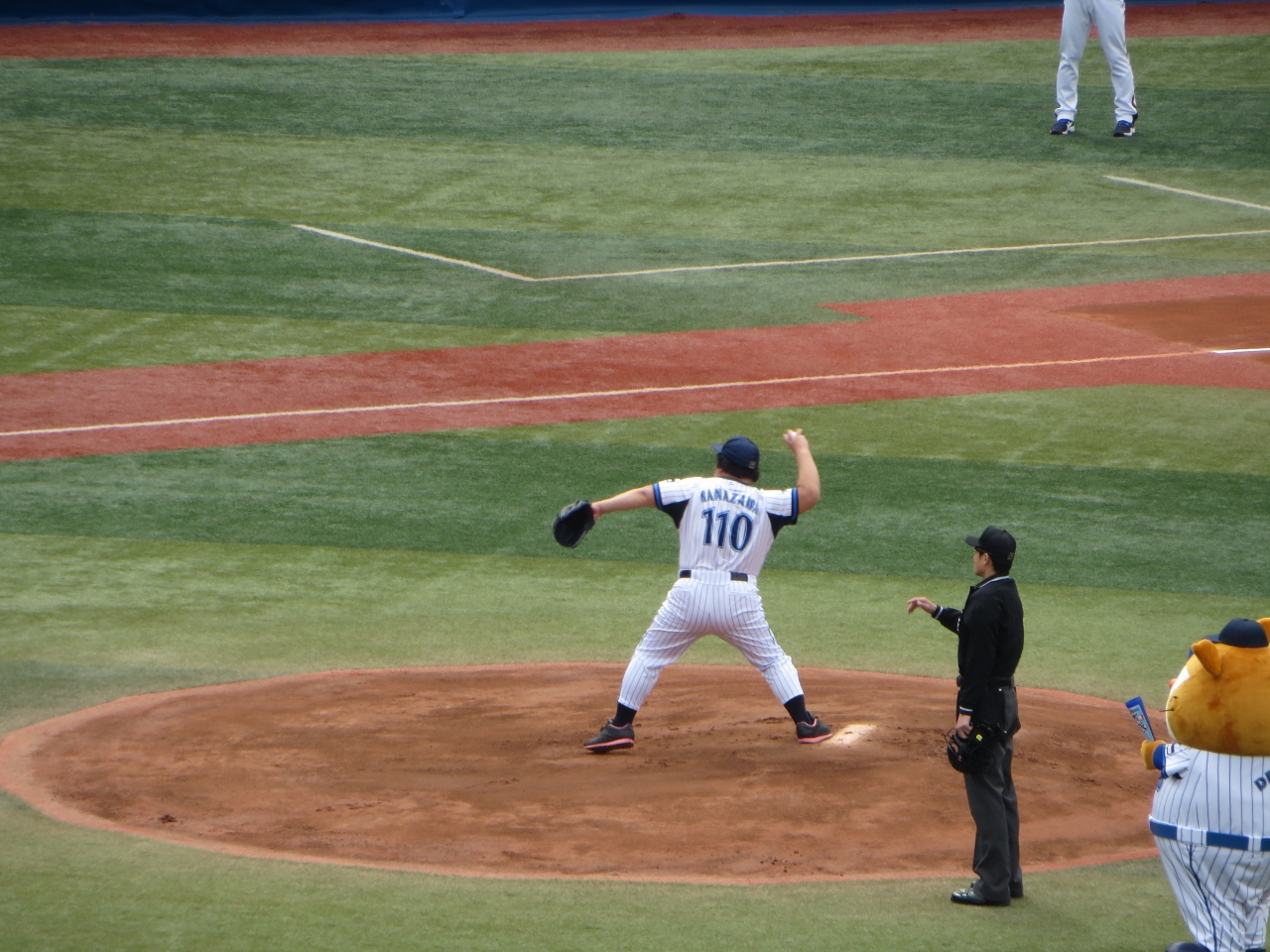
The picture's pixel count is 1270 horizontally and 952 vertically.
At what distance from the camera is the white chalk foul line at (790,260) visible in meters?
18.5

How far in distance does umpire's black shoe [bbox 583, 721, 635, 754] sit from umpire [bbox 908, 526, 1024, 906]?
1844mm

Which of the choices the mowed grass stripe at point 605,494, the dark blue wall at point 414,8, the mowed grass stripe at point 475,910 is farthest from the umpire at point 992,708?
the dark blue wall at point 414,8

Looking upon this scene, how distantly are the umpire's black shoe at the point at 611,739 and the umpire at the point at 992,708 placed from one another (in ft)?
6.05

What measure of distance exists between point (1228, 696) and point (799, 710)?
2707 mm

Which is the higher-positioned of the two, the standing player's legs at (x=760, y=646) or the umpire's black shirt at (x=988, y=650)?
the umpire's black shirt at (x=988, y=650)

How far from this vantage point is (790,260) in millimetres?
19281

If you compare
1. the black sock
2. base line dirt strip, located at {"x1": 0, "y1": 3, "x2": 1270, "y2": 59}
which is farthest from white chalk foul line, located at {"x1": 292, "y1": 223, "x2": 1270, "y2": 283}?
the black sock

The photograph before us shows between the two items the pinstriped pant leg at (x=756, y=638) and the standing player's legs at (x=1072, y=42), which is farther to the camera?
the standing player's legs at (x=1072, y=42)

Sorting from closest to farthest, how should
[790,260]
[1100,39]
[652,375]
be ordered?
[652,375], [790,260], [1100,39]

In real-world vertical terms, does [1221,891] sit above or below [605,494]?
above

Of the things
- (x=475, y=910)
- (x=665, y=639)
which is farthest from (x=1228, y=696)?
(x=665, y=639)

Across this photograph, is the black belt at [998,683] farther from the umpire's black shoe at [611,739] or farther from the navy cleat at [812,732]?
the umpire's black shoe at [611,739]

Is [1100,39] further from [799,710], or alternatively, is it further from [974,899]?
[974,899]

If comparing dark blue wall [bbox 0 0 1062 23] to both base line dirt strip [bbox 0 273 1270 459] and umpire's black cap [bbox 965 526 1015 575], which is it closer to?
base line dirt strip [bbox 0 273 1270 459]
